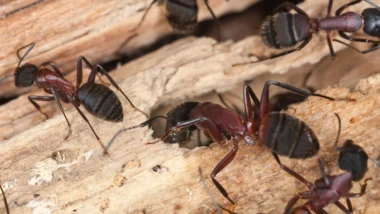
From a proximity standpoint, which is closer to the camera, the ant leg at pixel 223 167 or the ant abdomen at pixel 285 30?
the ant leg at pixel 223 167

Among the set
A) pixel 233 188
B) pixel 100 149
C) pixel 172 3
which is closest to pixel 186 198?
pixel 233 188

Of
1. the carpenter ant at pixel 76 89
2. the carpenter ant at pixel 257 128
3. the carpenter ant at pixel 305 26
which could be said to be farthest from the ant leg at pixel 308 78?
the carpenter ant at pixel 76 89

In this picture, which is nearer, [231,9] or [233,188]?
[233,188]

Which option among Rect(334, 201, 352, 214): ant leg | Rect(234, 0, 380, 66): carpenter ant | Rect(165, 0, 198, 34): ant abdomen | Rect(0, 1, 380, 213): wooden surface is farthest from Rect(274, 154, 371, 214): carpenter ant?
Rect(165, 0, 198, 34): ant abdomen

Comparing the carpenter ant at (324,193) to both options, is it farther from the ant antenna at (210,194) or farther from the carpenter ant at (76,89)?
the carpenter ant at (76,89)

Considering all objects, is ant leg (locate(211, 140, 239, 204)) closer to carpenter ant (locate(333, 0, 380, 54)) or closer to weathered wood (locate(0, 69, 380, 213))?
weathered wood (locate(0, 69, 380, 213))

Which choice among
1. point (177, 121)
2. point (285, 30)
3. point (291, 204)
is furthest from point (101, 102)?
point (285, 30)

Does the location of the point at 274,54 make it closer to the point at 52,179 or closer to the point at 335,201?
the point at 335,201
